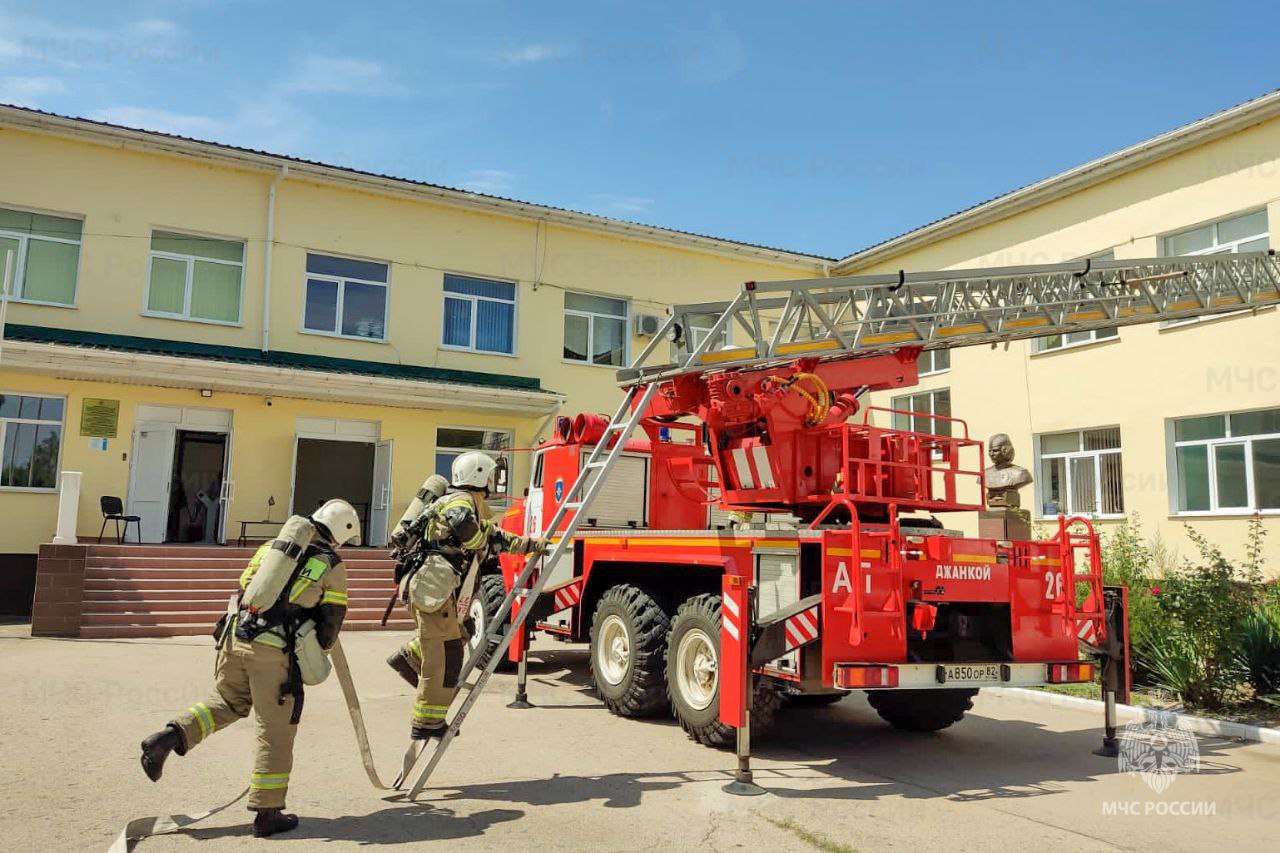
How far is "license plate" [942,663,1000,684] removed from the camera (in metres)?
6.56

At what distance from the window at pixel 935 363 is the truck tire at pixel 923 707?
45.8 ft

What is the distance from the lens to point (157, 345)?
17.0 meters

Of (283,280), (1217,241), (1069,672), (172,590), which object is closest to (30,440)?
(172,590)

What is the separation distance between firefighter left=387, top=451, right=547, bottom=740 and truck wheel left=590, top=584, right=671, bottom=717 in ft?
6.51

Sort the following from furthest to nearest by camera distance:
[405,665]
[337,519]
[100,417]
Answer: [100,417] → [405,665] → [337,519]

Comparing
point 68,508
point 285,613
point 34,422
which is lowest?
point 285,613

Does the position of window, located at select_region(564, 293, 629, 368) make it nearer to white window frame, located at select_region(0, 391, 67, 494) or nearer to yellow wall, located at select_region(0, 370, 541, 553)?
yellow wall, located at select_region(0, 370, 541, 553)

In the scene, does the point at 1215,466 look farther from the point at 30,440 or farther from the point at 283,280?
the point at 30,440

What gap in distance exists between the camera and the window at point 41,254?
1647 centimetres

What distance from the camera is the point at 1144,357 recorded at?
54.9 feet

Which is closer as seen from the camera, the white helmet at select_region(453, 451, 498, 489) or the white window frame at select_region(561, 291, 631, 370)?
the white helmet at select_region(453, 451, 498, 489)

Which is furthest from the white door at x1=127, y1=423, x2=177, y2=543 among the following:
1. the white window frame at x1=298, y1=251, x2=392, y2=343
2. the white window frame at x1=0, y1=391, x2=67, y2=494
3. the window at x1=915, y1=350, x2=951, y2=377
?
the window at x1=915, y1=350, x2=951, y2=377

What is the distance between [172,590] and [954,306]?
39.2 feet

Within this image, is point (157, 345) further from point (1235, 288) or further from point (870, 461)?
point (1235, 288)
